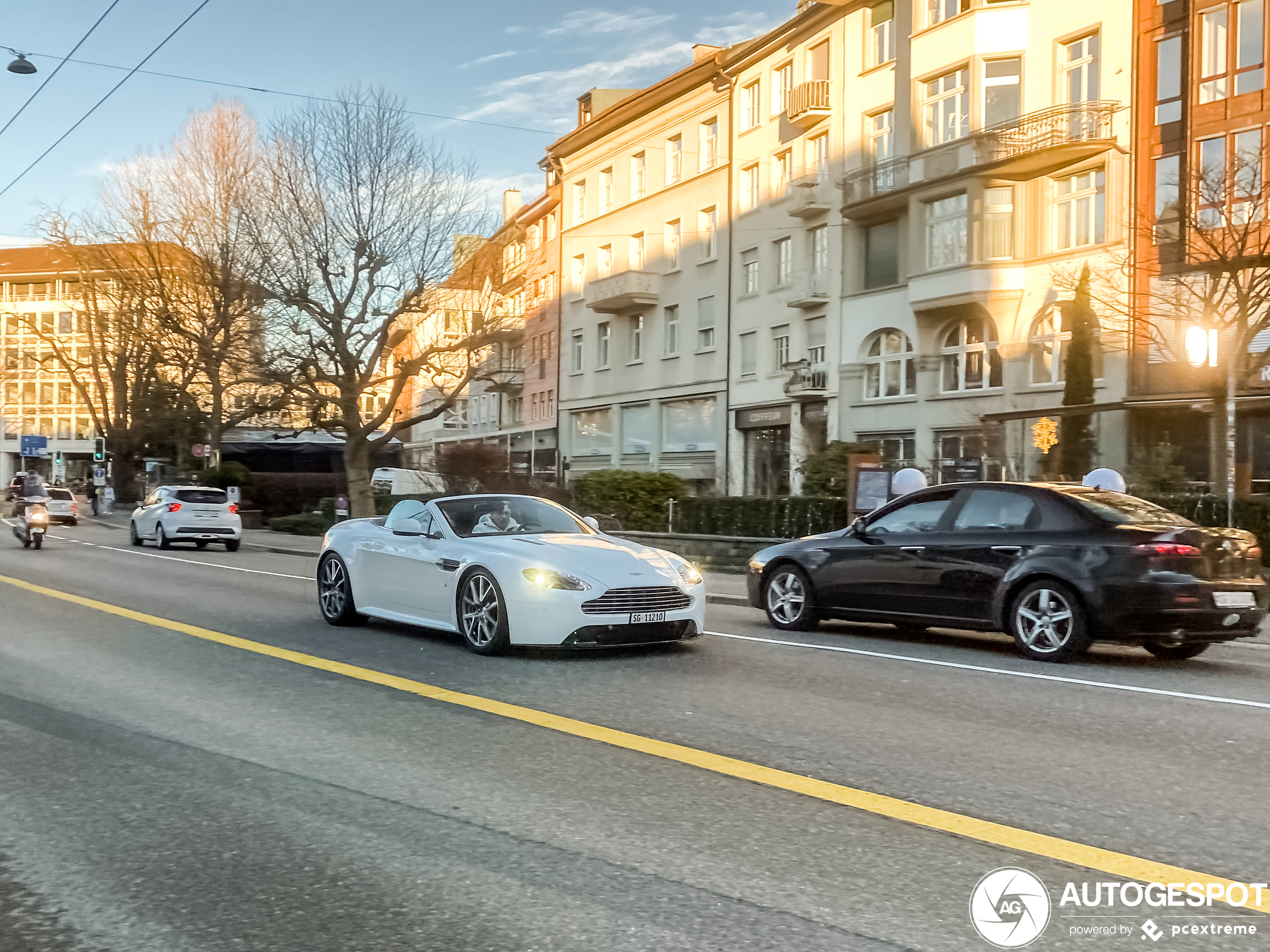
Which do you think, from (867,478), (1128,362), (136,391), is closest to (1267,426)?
(1128,362)

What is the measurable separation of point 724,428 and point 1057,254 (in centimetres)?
1361

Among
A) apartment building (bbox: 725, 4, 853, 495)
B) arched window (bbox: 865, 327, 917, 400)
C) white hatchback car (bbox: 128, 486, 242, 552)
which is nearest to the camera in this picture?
white hatchback car (bbox: 128, 486, 242, 552)

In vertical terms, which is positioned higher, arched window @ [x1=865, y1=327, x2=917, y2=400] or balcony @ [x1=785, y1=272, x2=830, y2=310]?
balcony @ [x1=785, y1=272, x2=830, y2=310]

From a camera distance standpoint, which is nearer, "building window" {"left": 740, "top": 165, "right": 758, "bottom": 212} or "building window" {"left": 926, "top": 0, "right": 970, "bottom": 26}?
"building window" {"left": 926, "top": 0, "right": 970, "bottom": 26}

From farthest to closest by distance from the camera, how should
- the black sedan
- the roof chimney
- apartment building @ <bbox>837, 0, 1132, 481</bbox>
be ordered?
1. the roof chimney
2. apartment building @ <bbox>837, 0, 1132, 481</bbox>
3. the black sedan

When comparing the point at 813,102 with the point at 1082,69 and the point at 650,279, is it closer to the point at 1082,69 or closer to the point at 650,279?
the point at 1082,69

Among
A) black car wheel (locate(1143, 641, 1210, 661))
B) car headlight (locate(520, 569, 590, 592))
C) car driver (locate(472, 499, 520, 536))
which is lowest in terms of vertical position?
black car wheel (locate(1143, 641, 1210, 661))

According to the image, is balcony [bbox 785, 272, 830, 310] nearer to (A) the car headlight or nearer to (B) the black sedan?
(B) the black sedan

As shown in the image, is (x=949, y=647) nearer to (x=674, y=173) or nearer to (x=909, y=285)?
(x=909, y=285)

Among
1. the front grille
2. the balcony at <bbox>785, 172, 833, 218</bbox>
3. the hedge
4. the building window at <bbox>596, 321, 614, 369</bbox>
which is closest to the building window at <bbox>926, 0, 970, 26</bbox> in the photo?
the balcony at <bbox>785, 172, 833, 218</bbox>

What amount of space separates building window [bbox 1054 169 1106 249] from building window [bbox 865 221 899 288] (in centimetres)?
494

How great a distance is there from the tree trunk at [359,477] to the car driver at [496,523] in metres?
25.5

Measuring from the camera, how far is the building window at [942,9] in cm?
3225

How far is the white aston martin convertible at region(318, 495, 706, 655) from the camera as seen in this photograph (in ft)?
31.1
